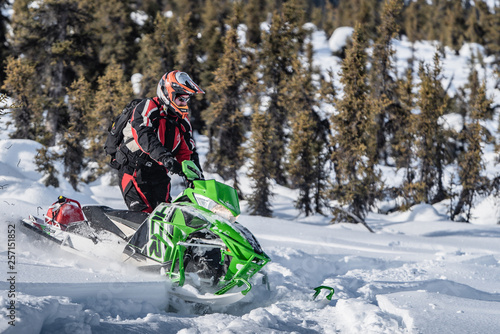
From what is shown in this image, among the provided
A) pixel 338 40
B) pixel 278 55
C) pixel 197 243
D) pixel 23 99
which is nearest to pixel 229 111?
pixel 278 55

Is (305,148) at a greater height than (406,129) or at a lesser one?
lesser

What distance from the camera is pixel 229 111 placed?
71.9 feet

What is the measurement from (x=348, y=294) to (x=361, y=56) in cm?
1286

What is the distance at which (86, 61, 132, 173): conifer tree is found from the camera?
19.7 m

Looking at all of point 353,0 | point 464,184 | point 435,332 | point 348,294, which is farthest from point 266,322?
point 353,0

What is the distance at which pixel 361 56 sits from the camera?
16469mm

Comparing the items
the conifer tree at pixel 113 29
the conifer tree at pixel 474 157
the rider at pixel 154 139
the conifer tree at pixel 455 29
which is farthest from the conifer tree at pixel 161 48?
the conifer tree at pixel 455 29

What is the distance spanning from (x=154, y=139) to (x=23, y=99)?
16886 mm

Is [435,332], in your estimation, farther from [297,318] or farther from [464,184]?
[464,184]

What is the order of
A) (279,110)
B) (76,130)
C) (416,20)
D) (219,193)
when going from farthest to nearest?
(416,20)
(279,110)
(76,130)
(219,193)

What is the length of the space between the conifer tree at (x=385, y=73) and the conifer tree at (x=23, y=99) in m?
14.2

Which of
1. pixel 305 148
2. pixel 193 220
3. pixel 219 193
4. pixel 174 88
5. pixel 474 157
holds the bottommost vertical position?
pixel 474 157

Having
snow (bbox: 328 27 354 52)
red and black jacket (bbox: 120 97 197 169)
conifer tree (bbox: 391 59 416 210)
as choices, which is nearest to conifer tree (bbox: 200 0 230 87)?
conifer tree (bbox: 391 59 416 210)

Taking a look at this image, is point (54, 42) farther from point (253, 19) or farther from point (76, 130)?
point (253, 19)
